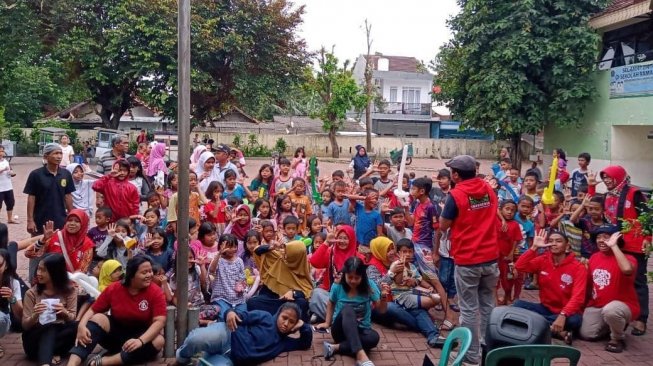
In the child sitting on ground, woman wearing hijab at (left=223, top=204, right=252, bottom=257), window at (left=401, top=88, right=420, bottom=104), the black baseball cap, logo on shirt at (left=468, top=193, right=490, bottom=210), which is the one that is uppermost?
window at (left=401, top=88, right=420, bottom=104)

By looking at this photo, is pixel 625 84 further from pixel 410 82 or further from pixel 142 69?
pixel 410 82

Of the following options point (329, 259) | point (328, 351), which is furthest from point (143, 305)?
point (329, 259)

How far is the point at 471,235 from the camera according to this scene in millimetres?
4652

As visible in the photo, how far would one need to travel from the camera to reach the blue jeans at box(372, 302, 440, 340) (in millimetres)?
5574

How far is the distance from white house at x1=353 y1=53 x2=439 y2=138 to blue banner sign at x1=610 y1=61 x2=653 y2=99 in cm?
2552

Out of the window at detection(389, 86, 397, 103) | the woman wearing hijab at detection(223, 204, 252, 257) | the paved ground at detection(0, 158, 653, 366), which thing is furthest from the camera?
the window at detection(389, 86, 397, 103)

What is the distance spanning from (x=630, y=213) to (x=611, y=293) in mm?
824

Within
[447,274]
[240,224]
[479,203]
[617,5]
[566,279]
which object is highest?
[617,5]

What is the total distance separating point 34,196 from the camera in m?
6.38

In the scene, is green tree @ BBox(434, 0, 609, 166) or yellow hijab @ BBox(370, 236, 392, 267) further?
green tree @ BBox(434, 0, 609, 166)

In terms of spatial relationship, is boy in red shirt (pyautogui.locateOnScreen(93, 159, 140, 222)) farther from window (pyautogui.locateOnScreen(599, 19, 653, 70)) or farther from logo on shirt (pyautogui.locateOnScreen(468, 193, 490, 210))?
window (pyautogui.locateOnScreen(599, 19, 653, 70))

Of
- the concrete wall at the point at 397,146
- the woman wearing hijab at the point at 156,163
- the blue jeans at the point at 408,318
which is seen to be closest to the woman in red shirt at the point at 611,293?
the blue jeans at the point at 408,318

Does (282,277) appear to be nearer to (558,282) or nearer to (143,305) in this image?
(143,305)

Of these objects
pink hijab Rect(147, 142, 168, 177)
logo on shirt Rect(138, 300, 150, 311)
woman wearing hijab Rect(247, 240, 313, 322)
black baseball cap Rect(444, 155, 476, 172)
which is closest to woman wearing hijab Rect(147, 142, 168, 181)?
pink hijab Rect(147, 142, 168, 177)
